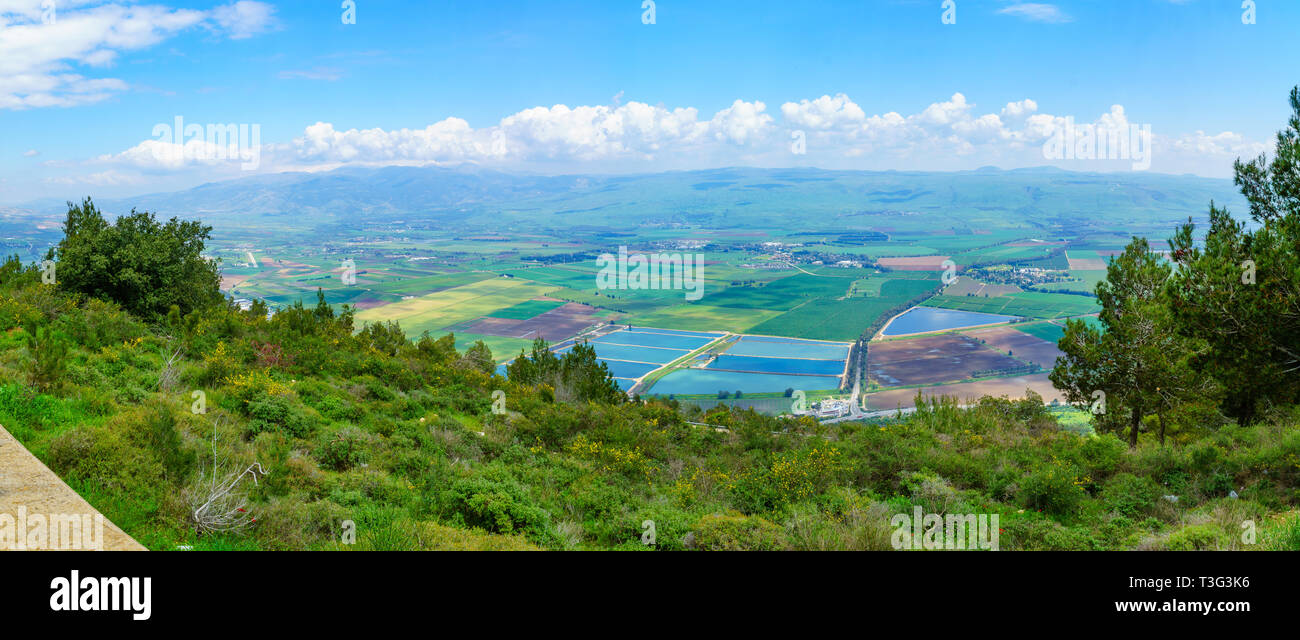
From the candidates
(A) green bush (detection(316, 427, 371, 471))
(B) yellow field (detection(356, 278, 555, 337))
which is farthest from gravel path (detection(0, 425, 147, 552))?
(B) yellow field (detection(356, 278, 555, 337))

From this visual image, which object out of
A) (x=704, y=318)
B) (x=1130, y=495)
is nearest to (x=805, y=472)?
(x=1130, y=495)

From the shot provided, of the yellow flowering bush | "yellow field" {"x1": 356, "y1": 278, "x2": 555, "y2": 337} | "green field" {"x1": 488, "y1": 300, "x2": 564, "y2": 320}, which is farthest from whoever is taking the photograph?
"green field" {"x1": 488, "y1": 300, "x2": 564, "y2": 320}

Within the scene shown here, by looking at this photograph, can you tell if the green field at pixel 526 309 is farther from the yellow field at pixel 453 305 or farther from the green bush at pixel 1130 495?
the green bush at pixel 1130 495

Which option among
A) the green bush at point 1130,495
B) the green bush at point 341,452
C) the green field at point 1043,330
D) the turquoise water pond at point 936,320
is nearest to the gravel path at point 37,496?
the green bush at point 341,452

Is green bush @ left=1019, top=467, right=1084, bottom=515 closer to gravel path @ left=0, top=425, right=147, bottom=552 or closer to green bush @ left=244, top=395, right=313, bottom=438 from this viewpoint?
gravel path @ left=0, top=425, right=147, bottom=552

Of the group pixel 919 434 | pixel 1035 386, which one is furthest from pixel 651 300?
pixel 919 434
